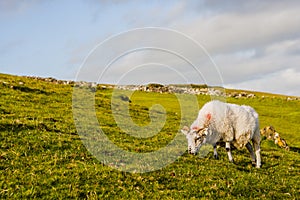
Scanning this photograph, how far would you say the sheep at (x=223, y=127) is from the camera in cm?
1679

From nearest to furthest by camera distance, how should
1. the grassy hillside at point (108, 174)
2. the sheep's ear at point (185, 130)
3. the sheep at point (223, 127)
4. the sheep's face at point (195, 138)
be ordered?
the grassy hillside at point (108, 174) < the sheep's face at point (195, 138) < the sheep at point (223, 127) < the sheep's ear at point (185, 130)

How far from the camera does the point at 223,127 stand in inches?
671

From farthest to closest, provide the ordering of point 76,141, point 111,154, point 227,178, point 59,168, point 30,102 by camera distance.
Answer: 1. point 30,102
2. point 76,141
3. point 111,154
4. point 227,178
5. point 59,168

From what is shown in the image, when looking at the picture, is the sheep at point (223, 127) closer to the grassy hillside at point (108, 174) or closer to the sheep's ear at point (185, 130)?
the sheep's ear at point (185, 130)

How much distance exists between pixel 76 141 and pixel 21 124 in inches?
118

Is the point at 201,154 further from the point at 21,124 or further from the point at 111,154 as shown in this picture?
the point at 21,124

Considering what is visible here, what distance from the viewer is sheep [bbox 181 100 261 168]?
16.8 metres

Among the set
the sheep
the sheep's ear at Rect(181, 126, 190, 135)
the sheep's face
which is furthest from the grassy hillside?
the sheep's ear at Rect(181, 126, 190, 135)

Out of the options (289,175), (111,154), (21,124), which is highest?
(21,124)

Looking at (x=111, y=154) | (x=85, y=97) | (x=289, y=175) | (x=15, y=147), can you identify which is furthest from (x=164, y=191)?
(x=85, y=97)

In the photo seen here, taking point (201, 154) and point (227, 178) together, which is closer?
point (227, 178)

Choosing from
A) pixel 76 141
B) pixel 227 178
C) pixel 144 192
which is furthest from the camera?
pixel 76 141

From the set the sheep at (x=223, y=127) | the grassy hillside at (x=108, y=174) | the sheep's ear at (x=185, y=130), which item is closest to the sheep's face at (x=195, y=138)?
the sheep at (x=223, y=127)

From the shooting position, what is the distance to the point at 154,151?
17875mm
